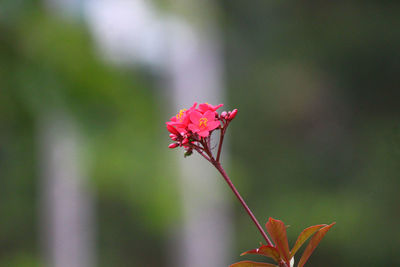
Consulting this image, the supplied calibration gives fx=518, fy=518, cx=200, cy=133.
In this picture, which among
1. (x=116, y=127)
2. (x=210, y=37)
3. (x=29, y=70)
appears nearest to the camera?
(x=29, y=70)

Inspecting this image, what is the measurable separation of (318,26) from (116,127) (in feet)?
11.5

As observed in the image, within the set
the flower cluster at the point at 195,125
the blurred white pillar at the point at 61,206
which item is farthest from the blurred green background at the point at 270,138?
the flower cluster at the point at 195,125

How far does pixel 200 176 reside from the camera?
188 inches

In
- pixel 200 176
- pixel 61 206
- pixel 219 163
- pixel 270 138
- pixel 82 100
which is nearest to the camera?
pixel 219 163

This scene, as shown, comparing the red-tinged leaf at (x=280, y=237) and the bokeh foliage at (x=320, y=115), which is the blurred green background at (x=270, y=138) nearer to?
the bokeh foliage at (x=320, y=115)

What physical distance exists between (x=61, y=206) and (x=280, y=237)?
3.25 meters

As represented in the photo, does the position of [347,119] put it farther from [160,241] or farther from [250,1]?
[160,241]

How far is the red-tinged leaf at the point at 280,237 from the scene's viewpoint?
0.43 meters

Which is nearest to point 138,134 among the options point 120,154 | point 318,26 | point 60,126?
point 120,154

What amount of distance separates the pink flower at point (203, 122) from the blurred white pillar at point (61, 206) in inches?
108

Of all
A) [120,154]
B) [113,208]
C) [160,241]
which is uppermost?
[120,154]

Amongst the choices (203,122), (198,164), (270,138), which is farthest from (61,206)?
(203,122)

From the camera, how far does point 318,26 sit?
17.0 ft

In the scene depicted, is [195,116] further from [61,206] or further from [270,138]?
[270,138]
